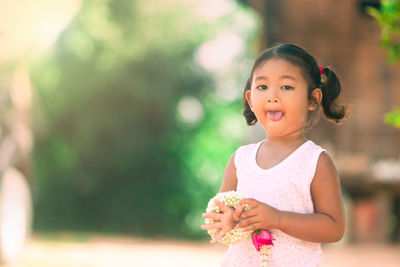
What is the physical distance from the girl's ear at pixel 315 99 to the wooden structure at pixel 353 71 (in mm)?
7482

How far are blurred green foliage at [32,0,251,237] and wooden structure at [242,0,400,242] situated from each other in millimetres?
5245

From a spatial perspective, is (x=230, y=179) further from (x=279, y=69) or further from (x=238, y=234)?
(x=279, y=69)

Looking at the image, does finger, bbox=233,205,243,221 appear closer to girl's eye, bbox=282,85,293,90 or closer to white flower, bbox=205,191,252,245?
white flower, bbox=205,191,252,245

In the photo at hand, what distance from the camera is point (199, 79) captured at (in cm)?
1570

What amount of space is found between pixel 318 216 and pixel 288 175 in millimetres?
188

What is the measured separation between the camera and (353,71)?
994 centimetres

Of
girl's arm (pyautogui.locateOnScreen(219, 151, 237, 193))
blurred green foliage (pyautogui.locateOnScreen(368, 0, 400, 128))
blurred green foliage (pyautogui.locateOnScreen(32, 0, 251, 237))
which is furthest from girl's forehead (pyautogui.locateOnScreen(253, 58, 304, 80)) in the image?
blurred green foliage (pyautogui.locateOnScreen(32, 0, 251, 237))

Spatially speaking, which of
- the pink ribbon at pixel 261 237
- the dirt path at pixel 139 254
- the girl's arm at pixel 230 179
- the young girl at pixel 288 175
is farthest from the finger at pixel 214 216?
the dirt path at pixel 139 254

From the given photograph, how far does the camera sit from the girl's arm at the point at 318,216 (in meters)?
2.12

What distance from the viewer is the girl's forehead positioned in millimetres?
2314

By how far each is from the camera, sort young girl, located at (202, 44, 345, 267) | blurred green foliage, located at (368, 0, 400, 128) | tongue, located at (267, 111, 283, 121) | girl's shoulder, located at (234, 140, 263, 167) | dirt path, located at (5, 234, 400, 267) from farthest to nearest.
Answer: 1. dirt path, located at (5, 234, 400, 267)
2. blurred green foliage, located at (368, 0, 400, 128)
3. girl's shoulder, located at (234, 140, 263, 167)
4. tongue, located at (267, 111, 283, 121)
5. young girl, located at (202, 44, 345, 267)

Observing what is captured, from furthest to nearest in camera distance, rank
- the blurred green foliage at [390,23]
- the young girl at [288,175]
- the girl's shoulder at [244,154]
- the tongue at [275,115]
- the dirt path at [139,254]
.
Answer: the dirt path at [139,254]
the blurred green foliage at [390,23]
the girl's shoulder at [244,154]
the tongue at [275,115]
the young girl at [288,175]

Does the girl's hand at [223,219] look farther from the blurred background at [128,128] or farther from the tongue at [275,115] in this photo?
the blurred background at [128,128]

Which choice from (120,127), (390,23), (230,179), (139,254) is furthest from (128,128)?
(230,179)
